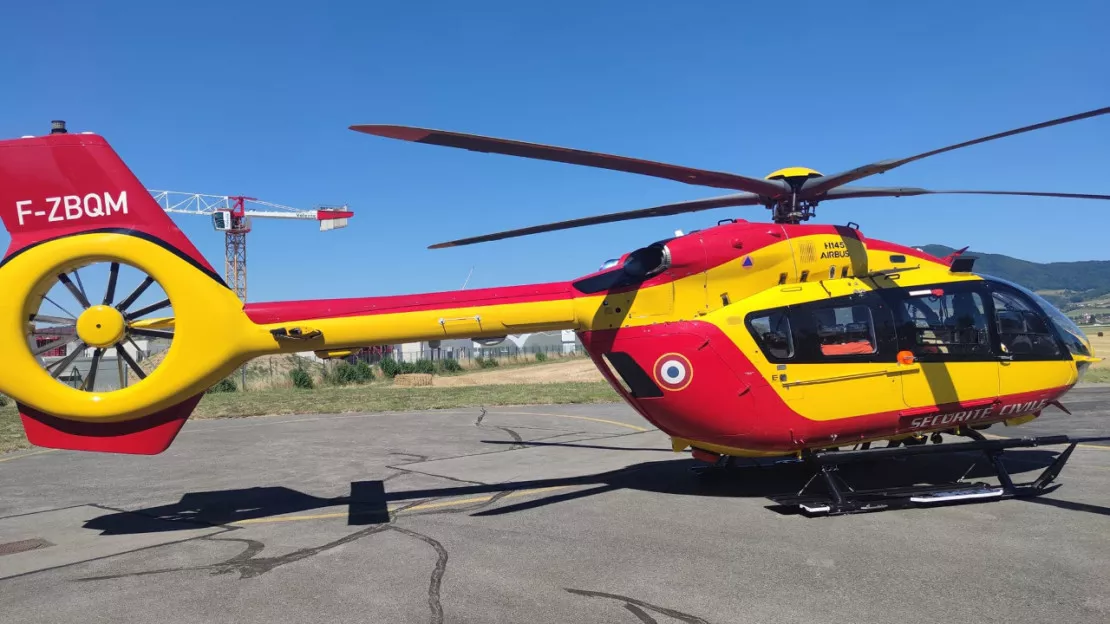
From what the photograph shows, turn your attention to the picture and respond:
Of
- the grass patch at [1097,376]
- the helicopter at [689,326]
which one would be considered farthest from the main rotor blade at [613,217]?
the grass patch at [1097,376]

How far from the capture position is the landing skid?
8492mm

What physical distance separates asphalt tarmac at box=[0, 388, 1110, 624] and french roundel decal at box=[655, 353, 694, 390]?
5.11ft

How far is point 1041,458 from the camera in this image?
455 inches

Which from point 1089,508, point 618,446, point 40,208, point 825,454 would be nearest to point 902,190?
point 825,454

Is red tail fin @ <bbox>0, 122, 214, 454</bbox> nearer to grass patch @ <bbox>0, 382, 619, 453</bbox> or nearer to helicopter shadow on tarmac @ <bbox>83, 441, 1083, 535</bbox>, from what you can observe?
helicopter shadow on tarmac @ <bbox>83, 441, 1083, 535</bbox>

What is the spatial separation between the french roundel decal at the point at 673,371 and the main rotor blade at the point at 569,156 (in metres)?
2.21

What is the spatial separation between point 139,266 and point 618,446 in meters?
9.13

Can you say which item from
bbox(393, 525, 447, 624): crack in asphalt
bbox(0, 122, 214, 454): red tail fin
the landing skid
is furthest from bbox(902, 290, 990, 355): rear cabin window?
bbox(0, 122, 214, 454): red tail fin

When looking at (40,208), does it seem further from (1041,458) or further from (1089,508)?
(1041,458)

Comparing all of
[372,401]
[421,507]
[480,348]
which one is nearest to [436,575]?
[421,507]

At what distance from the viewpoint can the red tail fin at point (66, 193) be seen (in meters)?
8.51

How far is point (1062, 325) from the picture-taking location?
10.2 m

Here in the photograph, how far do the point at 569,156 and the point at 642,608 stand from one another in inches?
166

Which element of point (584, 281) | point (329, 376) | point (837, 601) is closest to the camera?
point (837, 601)
